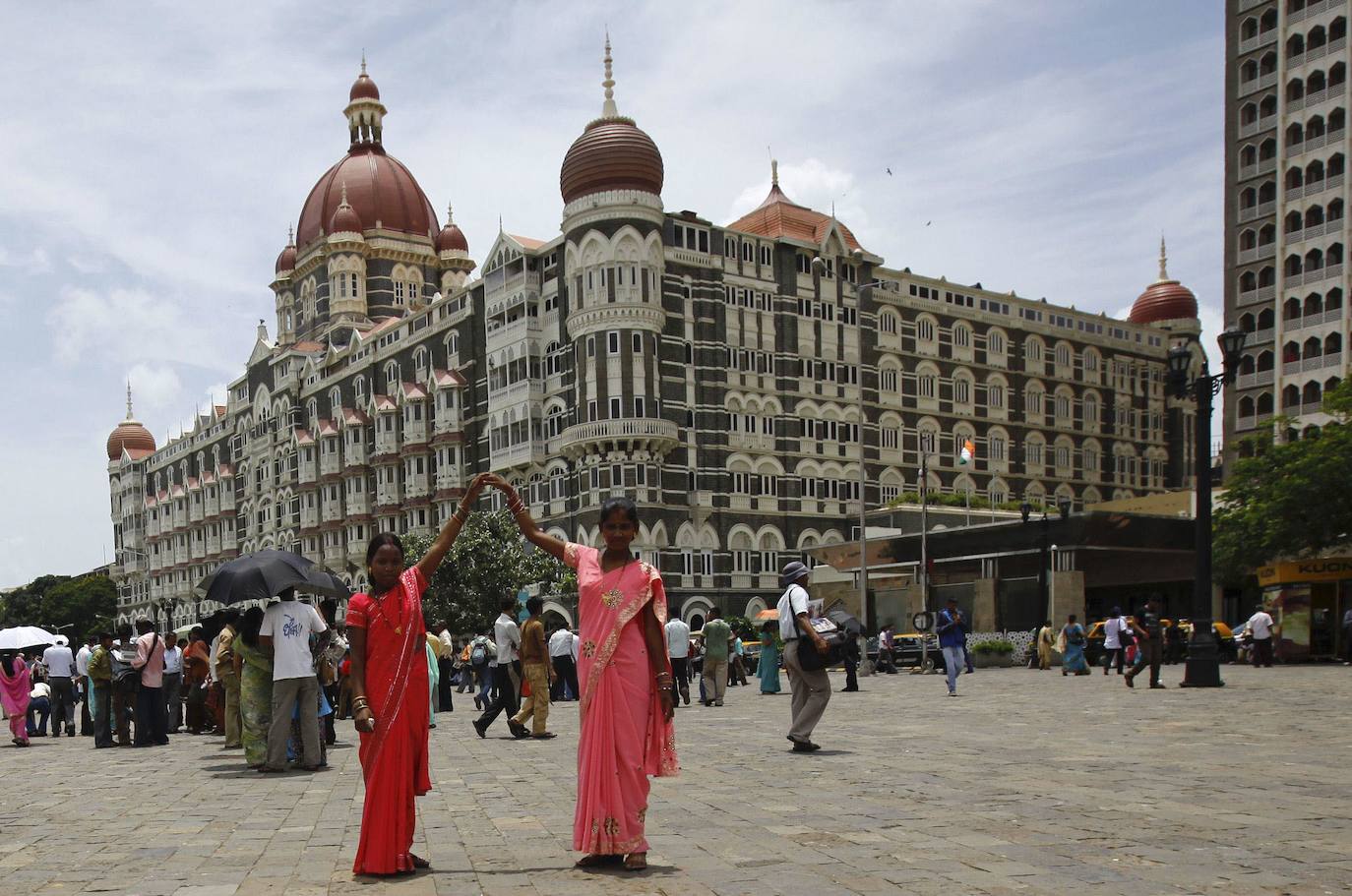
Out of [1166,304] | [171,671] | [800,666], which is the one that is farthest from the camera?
[1166,304]

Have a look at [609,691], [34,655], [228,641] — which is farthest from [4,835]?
[34,655]

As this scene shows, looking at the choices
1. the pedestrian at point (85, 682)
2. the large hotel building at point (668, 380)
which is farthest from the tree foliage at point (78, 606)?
the pedestrian at point (85, 682)

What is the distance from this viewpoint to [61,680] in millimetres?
19531

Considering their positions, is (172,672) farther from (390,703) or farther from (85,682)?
(390,703)

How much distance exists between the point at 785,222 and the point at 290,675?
1816 inches

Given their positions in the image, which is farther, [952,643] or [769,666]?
[769,666]

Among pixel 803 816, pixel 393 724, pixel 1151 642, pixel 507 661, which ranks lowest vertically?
pixel 1151 642

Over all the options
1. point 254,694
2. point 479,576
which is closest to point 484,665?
point 254,694

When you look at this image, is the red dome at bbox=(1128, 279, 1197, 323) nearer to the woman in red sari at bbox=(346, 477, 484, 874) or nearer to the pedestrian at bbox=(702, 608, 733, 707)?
the pedestrian at bbox=(702, 608, 733, 707)

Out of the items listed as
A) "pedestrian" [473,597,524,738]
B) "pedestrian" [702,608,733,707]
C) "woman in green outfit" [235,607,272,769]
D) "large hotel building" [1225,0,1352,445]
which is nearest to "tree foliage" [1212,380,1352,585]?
"pedestrian" [702,608,733,707]

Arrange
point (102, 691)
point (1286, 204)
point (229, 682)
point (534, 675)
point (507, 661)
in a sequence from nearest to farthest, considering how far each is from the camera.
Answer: point (229, 682) → point (534, 675) → point (507, 661) → point (102, 691) → point (1286, 204)

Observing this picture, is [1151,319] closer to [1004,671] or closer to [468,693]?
[1004,671]

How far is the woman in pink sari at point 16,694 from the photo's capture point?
17734 millimetres

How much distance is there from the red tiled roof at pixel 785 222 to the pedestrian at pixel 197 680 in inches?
1506
